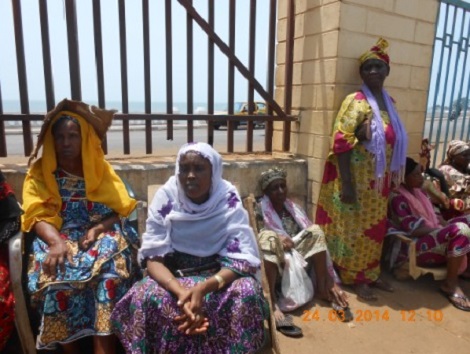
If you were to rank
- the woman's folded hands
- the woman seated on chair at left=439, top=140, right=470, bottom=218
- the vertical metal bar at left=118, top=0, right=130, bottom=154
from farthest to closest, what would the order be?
the woman seated on chair at left=439, top=140, right=470, bottom=218 → the vertical metal bar at left=118, top=0, right=130, bottom=154 → the woman's folded hands

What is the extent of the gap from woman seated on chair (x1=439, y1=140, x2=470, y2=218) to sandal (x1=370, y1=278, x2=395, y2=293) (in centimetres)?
121

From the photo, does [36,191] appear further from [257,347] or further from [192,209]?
[257,347]

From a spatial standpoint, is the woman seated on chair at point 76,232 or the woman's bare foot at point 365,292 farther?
the woman's bare foot at point 365,292

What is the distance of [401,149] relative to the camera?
3244 millimetres

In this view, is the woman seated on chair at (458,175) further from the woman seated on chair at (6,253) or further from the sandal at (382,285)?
the woman seated on chair at (6,253)

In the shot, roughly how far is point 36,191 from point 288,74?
2.65 meters

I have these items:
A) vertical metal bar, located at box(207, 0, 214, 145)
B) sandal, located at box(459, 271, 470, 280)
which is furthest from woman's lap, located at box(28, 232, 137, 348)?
sandal, located at box(459, 271, 470, 280)

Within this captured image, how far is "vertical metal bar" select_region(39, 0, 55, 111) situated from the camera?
2.94m

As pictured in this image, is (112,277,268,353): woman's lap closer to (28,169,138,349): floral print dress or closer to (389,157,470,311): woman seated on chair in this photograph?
(28,169,138,349): floral print dress

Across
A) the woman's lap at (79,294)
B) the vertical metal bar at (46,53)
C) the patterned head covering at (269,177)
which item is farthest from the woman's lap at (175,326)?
the vertical metal bar at (46,53)

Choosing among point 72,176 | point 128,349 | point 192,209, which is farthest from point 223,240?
point 72,176

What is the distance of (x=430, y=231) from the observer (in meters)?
3.44

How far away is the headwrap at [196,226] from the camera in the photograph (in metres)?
2.31

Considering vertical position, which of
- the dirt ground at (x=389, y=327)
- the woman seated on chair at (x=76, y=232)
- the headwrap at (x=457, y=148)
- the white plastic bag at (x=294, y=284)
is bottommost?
the dirt ground at (x=389, y=327)
